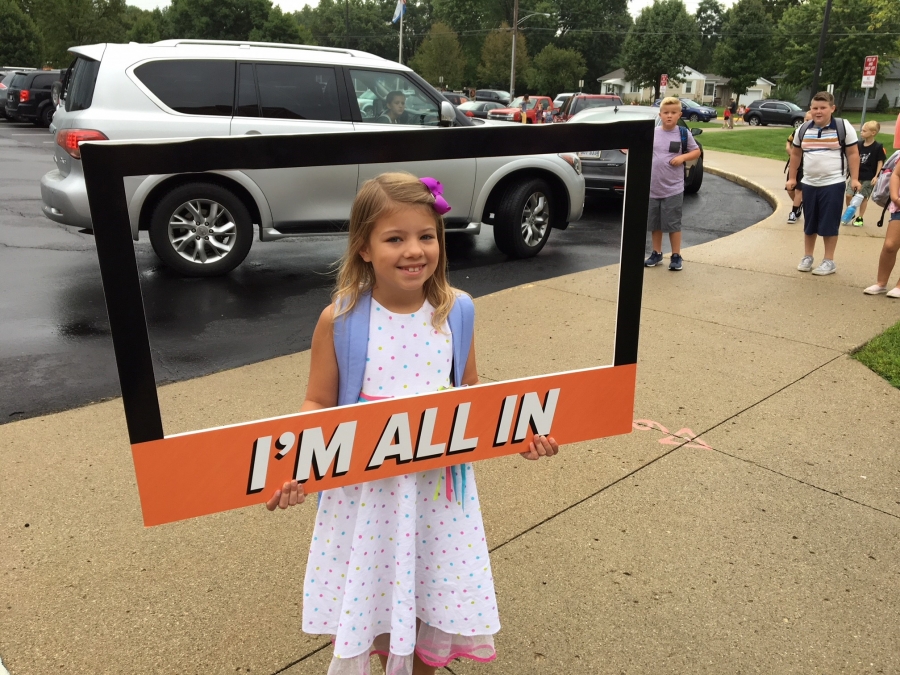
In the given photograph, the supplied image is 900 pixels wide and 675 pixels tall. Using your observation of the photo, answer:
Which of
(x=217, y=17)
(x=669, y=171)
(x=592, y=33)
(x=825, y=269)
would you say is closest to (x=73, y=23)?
(x=217, y=17)

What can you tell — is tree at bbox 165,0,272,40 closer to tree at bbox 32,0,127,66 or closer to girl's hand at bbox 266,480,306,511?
tree at bbox 32,0,127,66

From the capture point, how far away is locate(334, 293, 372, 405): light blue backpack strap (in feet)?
5.85

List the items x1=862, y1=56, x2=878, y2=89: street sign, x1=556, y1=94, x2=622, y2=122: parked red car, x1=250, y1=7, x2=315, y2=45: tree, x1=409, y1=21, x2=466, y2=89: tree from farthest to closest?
x1=250, y1=7, x2=315, y2=45: tree → x1=409, y1=21, x2=466, y2=89: tree → x1=862, y1=56, x2=878, y2=89: street sign → x1=556, y1=94, x2=622, y2=122: parked red car

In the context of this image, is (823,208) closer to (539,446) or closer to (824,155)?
(824,155)

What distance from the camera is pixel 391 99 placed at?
7086 millimetres

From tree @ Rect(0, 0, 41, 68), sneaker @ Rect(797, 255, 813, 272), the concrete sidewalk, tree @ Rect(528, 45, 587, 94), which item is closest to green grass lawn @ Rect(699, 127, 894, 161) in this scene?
sneaker @ Rect(797, 255, 813, 272)

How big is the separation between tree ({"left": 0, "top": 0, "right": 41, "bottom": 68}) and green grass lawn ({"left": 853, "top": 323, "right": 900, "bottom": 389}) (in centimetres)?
5614

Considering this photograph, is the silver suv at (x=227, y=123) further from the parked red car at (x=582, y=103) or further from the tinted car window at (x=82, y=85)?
the parked red car at (x=582, y=103)

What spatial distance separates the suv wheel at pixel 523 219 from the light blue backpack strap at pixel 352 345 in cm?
549

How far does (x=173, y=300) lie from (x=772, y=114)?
44114mm

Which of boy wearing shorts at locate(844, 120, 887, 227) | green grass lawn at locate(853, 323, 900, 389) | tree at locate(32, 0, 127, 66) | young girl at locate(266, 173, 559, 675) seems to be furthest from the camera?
tree at locate(32, 0, 127, 66)

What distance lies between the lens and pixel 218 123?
632 cm

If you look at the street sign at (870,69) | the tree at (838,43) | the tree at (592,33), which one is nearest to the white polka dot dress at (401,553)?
the street sign at (870,69)

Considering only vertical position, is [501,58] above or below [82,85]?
above
